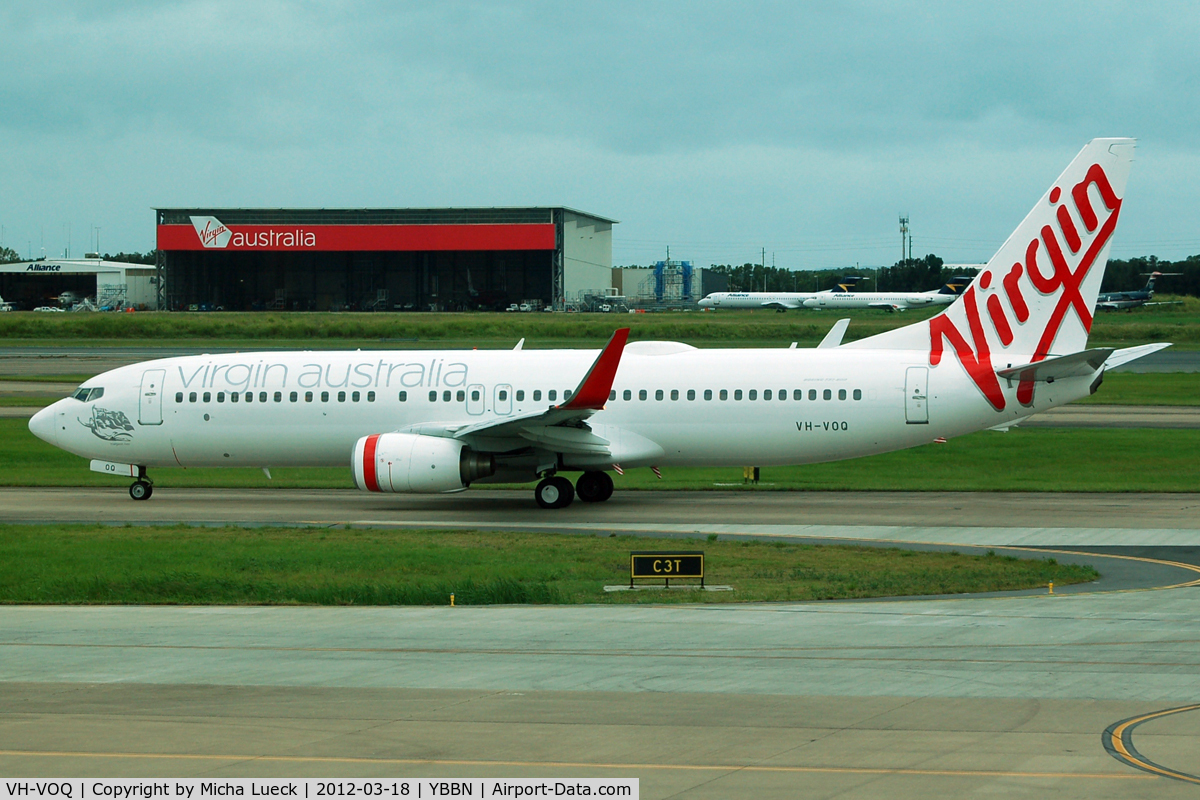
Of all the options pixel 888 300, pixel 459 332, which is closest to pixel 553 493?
pixel 459 332

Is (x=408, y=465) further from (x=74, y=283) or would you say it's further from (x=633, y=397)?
(x=74, y=283)

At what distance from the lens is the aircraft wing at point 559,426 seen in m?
30.9

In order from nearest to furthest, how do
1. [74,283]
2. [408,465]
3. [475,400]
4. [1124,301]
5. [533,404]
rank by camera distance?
[408,465] → [533,404] → [475,400] → [1124,301] → [74,283]

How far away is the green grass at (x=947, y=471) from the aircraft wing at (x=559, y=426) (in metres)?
5.88

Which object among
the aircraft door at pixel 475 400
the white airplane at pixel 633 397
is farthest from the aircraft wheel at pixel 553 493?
the aircraft door at pixel 475 400

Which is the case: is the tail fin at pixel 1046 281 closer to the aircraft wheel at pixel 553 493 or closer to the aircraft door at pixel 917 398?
the aircraft door at pixel 917 398

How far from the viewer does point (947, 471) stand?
40.3 metres

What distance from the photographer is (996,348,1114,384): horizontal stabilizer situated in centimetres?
3059

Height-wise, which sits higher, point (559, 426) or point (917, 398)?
point (917, 398)

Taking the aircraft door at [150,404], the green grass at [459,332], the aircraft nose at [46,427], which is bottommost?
the aircraft nose at [46,427]

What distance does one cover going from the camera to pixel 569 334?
90.9 m

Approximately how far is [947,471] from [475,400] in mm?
15423

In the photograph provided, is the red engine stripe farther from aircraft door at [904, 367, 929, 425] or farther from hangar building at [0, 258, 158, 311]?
hangar building at [0, 258, 158, 311]

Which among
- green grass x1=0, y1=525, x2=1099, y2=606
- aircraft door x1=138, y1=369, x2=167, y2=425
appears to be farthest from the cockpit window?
green grass x1=0, y1=525, x2=1099, y2=606
